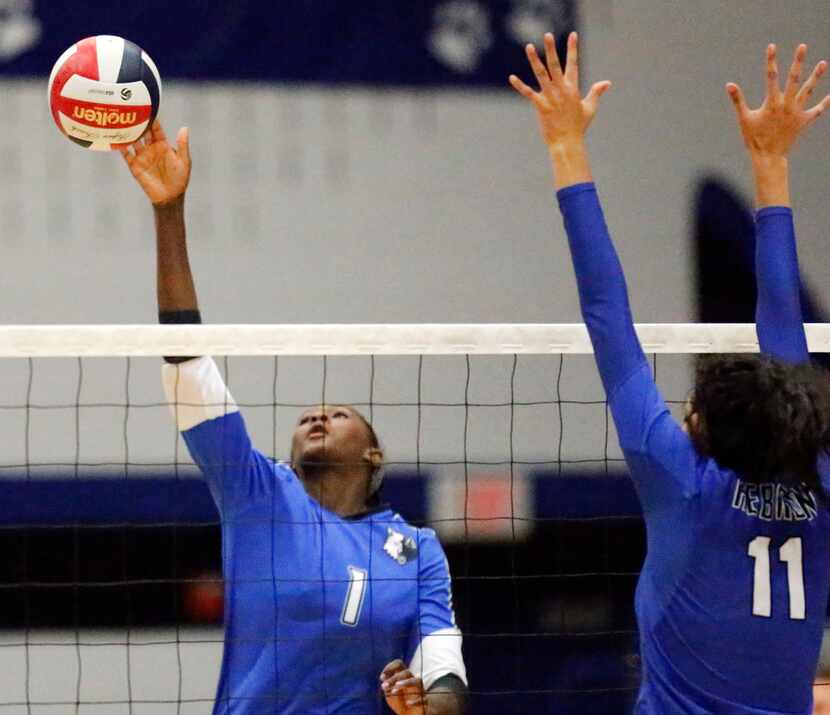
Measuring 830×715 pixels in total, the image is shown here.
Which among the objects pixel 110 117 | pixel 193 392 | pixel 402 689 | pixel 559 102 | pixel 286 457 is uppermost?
pixel 110 117

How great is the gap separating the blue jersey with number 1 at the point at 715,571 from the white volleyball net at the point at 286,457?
3.44 metres

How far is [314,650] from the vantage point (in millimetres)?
3666

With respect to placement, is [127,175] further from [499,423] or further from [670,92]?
[670,92]

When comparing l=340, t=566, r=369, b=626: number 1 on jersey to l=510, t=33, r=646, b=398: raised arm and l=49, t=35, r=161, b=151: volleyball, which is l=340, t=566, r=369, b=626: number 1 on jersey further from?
l=510, t=33, r=646, b=398: raised arm

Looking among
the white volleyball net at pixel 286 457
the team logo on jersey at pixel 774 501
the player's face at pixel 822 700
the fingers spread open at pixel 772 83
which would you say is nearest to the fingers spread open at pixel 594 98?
the fingers spread open at pixel 772 83

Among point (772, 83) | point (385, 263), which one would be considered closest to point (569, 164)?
point (772, 83)

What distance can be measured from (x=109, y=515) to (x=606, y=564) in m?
2.12

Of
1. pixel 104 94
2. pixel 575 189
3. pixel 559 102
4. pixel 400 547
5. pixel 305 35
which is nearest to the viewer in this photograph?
pixel 575 189

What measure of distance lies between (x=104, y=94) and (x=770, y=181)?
182 centimetres

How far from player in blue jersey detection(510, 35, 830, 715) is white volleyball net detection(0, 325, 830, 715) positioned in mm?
3435

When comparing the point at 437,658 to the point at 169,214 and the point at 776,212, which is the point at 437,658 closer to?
the point at 169,214

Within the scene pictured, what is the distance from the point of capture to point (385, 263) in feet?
22.0

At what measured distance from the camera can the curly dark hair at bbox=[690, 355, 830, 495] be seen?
7.83 feet

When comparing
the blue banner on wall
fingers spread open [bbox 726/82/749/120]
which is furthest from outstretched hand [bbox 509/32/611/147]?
the blue banner on wall
